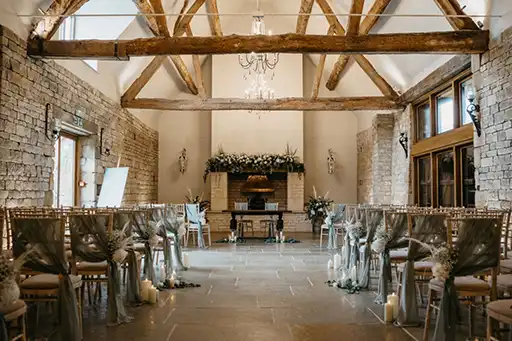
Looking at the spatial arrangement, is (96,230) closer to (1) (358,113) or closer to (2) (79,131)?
(2) (79,131)

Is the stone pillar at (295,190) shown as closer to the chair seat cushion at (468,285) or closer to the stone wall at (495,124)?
the stone wall at (495,124)

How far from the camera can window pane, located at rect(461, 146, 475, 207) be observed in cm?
716

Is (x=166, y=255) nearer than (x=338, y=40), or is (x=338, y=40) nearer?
(x=166, y=255)

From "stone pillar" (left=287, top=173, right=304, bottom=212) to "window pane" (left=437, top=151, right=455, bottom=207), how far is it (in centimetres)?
434

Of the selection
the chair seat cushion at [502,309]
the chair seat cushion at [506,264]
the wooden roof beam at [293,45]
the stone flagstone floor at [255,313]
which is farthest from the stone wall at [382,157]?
the chair seat cushion at [502,309]

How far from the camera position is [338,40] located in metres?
6.28

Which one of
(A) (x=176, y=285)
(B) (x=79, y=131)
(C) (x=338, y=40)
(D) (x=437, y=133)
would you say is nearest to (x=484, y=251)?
(A) (x=176, y=285)

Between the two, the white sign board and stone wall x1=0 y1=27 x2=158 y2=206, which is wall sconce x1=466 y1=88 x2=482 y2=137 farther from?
stone wall x1=0 y1=27 x2=158 y2=206

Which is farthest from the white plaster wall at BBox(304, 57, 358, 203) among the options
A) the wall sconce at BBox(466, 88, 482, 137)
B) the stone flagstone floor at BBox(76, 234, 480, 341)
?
the stone flagstone floor at BBox(76, 234, 480, 341)

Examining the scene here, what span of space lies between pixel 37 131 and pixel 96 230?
10.1 ft

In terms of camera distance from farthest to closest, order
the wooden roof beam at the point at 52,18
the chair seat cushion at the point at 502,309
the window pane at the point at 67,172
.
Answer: the window pane at the point at 67,172, the wooden roof beam at the point at 52,18, the chair seat cushion at the point at 502,309

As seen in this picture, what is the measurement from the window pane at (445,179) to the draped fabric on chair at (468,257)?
5159 millimetres

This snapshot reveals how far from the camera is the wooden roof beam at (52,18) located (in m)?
5.81

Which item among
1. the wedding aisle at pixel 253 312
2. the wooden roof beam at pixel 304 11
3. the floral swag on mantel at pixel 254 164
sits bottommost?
the wedding aisle at pixel 253 312
